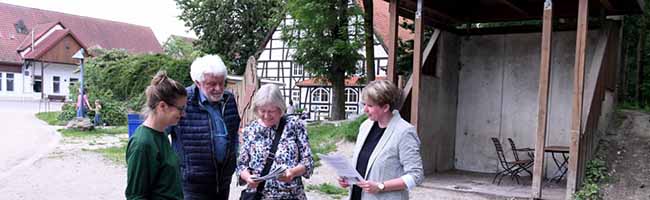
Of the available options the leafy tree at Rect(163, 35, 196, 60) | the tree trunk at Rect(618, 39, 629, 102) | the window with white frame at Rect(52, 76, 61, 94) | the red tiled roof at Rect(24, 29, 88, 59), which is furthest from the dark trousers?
the leafy tree at Rect(163, 35, 196, 60)

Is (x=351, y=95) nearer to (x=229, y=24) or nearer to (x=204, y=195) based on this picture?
(x=229, y=24)

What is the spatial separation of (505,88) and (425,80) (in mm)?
1555

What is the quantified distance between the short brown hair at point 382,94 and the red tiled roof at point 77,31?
37649mm

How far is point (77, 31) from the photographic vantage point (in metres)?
40.0

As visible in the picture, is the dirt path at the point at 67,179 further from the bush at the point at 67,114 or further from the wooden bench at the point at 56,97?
the wooden bench at the point at 56,97

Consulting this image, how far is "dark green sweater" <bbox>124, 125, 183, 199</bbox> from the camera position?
2027 mm

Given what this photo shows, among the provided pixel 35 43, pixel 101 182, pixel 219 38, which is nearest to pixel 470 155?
pixel 101 182

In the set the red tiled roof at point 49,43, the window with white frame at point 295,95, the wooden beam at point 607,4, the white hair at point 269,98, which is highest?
the red tiled roof at point 49,43

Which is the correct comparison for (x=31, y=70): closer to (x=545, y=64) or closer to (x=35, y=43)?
(x=35, y=43)

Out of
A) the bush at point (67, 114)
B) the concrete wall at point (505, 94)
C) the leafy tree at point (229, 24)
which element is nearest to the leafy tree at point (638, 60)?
the concrete wall at point (505, 94)

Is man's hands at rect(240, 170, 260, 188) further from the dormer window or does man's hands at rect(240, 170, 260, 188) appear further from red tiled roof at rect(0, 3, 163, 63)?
the dormer window

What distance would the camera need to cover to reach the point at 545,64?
5855 millimetres

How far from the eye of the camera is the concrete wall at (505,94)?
770 centimetres

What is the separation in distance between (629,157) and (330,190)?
4.22 metres
